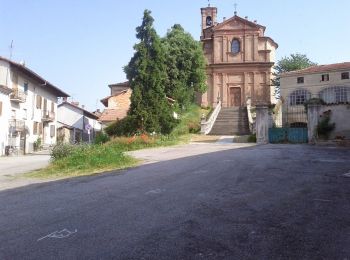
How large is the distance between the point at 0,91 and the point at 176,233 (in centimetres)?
2948

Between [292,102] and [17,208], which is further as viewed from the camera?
[292,102]

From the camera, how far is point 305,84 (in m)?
39.8

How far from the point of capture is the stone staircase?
35031mm

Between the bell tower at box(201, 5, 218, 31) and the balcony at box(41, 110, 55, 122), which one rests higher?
the bell tower at box(201, 5, 218, 31)

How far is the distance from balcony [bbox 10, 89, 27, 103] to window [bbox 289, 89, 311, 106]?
26.0 m

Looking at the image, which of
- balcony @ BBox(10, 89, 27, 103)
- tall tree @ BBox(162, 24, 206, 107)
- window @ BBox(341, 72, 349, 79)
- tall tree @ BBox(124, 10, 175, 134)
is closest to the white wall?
balcony @ BBox(10, 89, 27, 103)

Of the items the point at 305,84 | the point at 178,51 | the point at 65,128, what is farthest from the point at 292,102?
the point at 65,128

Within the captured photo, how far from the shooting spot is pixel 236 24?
5300cm

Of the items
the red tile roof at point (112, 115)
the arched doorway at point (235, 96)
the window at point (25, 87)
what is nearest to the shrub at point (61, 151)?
the window at point (25, 87)

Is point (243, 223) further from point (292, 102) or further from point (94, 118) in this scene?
point (94, 118)

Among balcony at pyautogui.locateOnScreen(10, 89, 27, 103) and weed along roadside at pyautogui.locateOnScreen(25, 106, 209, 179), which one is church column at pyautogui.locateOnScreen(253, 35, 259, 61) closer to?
balcony at pyautogui.locateOnScreen(10, 89, 27, 103)

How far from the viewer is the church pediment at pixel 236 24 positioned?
52.7 m

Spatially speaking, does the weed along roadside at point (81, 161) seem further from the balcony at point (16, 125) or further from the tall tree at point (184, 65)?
the tall tree at point (184, 65)

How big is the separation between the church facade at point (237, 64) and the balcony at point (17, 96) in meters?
23.4
